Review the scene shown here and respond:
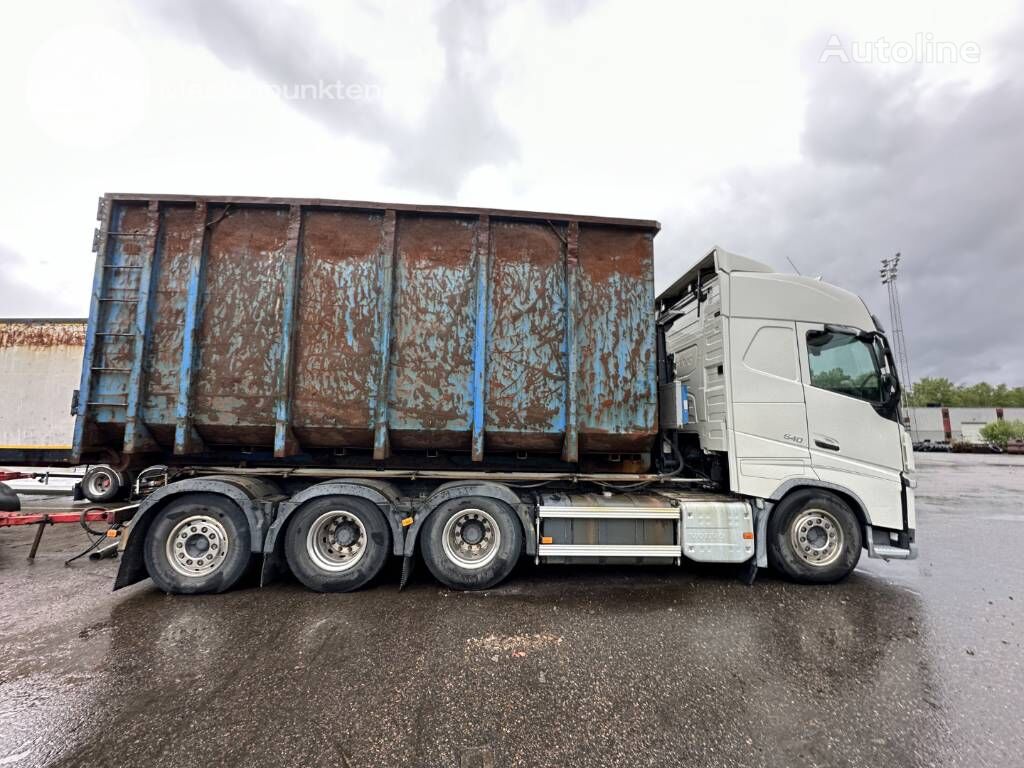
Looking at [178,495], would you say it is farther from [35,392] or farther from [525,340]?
[35,392]

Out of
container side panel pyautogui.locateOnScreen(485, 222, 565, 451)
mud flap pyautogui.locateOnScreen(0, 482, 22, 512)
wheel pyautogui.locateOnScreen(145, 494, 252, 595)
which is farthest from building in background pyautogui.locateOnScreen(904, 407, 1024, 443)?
mud flap pyautogui.locateOnScreen(0, 482, 22, 512)

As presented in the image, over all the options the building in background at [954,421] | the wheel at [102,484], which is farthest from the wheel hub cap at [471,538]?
the building in background at [954,421]

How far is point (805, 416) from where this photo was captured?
4672mm

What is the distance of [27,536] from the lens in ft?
20.8

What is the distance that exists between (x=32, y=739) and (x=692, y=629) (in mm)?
4369

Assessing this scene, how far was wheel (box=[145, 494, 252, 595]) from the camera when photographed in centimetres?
413

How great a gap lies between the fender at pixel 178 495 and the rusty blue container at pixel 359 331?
19.8 inches

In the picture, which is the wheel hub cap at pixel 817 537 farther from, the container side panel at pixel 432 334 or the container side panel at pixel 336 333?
the container side panel at pixel 336 333

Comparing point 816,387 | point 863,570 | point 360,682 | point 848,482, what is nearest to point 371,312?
point 360,682

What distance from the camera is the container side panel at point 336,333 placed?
4496 millimetres

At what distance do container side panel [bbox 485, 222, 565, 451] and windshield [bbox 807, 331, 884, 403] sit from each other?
299 cm

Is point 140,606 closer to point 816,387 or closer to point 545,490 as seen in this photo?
point 545,490

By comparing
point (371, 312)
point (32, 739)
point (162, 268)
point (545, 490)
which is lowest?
point (32, 739)

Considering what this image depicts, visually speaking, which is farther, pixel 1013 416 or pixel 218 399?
pixel 1013 416
